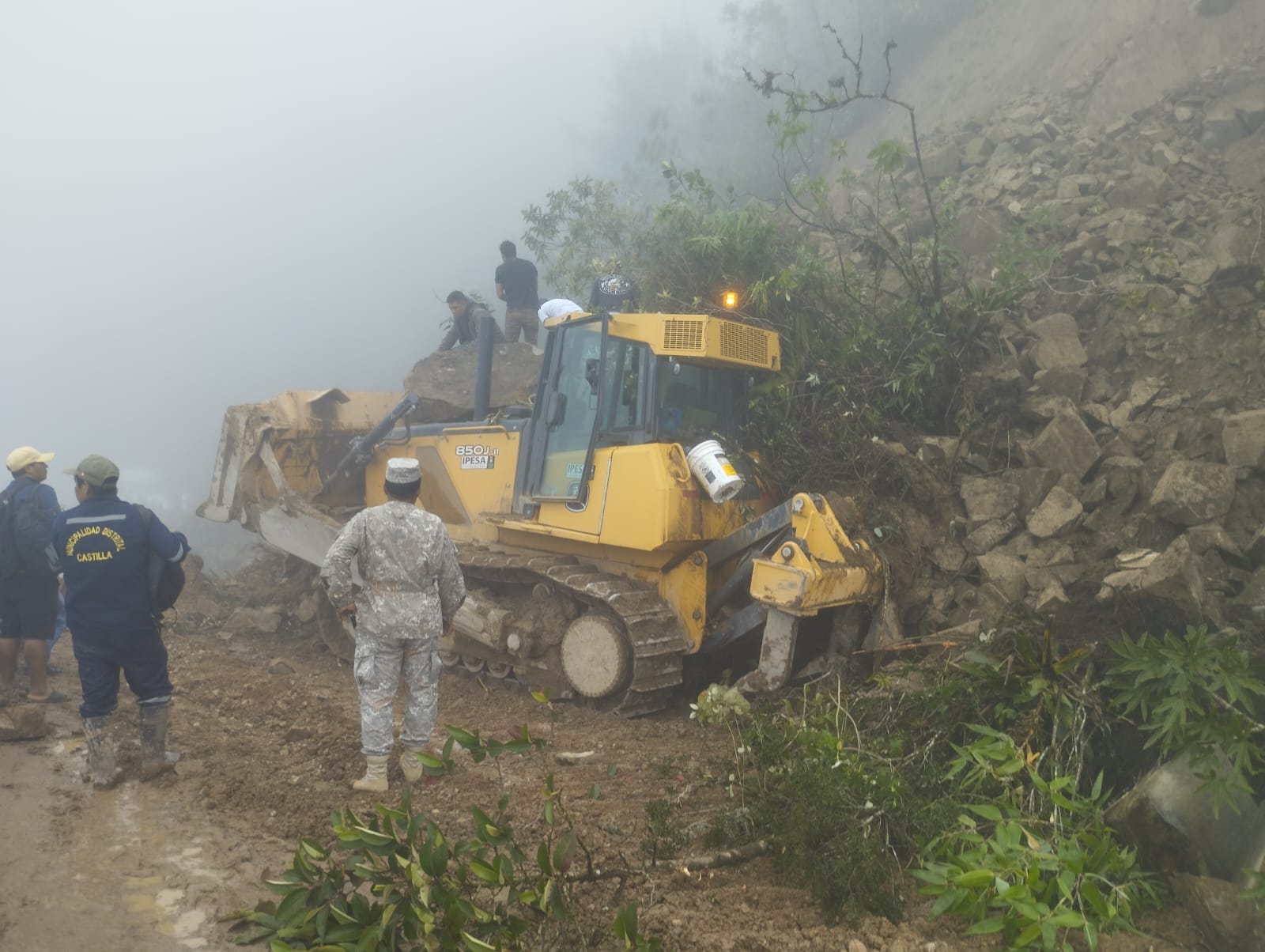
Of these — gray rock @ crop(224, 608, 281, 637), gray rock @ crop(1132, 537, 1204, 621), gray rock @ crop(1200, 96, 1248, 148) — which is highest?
gray rock @ crop(1200, 96, 1248, 148)

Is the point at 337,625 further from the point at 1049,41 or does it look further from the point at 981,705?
the point at 1049,41

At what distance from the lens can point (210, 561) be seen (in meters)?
18.0

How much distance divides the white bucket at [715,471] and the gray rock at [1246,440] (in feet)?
8.85

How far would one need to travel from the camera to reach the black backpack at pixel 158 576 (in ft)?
16.1

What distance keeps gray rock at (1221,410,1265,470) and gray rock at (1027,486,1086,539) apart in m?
0.81

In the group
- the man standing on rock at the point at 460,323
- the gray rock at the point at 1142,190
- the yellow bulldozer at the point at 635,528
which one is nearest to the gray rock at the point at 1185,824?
the yellow bulldozer at the point at 635,528

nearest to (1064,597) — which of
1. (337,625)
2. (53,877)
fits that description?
(53,877)

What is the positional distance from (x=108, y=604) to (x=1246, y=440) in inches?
237

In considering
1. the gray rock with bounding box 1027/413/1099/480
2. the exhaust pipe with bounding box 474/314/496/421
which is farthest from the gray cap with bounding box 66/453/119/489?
the gray rock with bounding box 1027/413/1099/480

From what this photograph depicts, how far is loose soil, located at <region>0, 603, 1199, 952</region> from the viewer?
3.29 meters

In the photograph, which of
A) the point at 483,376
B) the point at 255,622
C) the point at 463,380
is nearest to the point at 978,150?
the point at 463,380

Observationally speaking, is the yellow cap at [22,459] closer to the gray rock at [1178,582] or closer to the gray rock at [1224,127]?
the gray rock at [1178,582]

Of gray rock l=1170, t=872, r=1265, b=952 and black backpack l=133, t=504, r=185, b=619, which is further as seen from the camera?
black backpack l=133, t=504, r=185, b=619

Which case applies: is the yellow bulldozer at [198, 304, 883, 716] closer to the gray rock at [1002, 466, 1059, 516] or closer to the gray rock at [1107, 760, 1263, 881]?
the gray rock at [1002, 466, 1059, 516]
